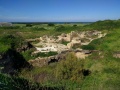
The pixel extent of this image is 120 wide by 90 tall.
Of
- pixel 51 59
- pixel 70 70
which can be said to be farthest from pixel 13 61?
pixel 70 70

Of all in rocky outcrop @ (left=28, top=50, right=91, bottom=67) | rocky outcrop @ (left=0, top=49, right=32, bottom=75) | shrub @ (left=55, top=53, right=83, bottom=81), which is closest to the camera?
shrub @ (left=55, top=53, right=83, bottom=81)

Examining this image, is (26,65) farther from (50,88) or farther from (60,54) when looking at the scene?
(50,88)

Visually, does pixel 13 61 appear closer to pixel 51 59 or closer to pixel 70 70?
pixel 51 59

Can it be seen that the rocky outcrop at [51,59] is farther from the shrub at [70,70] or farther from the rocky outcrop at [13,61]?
the shrub at [70,70]

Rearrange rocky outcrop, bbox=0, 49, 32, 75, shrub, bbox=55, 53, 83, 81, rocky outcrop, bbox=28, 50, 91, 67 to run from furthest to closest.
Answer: rocky outcrop, bbox=28, 50, 91, 67 → rocky outcrop, bbox=0, 49, 32, 75 → shrub, bbox=55, 53, 83, 81

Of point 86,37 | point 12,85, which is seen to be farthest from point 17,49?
point 12,85

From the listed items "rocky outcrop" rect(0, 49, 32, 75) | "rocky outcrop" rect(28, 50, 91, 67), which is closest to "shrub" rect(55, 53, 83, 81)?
"rocky outcrop" rect(28, 50, 91, 67)

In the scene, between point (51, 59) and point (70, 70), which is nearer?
point (70, 70)

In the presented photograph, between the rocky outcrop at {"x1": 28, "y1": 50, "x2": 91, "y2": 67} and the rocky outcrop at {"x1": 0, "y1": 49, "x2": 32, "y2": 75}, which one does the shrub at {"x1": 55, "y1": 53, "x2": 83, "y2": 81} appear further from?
the rocky outcrop at {"x1": 0, "y1": 49, "x2": 32, "y2": 75}

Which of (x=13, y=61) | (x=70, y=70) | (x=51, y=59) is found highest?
(x=70, y=70)

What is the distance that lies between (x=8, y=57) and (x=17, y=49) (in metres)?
3.53

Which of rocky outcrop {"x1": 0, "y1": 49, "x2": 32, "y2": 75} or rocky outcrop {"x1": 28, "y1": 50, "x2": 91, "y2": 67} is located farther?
rocky outcrop {"x1": 28, "y1": 50, "x2": 91, "y2": 67}

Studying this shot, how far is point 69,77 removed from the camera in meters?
17.9

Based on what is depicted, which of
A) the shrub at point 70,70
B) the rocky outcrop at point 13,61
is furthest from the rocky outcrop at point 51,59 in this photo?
the shrub at point 70,70
